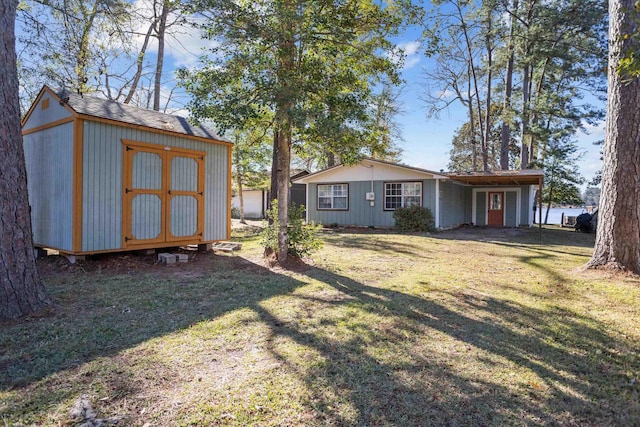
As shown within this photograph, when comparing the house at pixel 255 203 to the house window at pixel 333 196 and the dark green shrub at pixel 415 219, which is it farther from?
the dark green shrub at pixel 415 219

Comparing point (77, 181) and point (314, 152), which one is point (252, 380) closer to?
point (77, 181)

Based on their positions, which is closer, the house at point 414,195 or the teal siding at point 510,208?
the house at point 414,195

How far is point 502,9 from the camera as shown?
18531 millimetres

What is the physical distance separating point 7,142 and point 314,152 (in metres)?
5.09

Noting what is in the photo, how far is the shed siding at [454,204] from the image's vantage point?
15147 millimetres

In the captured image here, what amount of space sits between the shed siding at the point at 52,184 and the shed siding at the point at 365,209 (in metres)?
9.73

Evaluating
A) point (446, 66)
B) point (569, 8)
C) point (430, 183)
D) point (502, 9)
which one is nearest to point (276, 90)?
point (430, 183)

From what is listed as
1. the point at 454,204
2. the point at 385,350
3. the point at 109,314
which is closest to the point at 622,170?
the point at 385,350

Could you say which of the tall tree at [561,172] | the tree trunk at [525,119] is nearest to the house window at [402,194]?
the tree trunk at [525,119]

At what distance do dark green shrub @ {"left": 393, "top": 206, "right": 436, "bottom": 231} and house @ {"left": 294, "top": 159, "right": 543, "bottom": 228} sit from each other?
0.39 meters

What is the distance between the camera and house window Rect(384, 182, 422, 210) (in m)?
15.0

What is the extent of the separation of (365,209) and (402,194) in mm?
1771

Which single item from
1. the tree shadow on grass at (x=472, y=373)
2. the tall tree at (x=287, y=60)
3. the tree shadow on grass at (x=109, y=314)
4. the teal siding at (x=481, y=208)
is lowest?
the tree shadow on grass at (x=472, y=373)

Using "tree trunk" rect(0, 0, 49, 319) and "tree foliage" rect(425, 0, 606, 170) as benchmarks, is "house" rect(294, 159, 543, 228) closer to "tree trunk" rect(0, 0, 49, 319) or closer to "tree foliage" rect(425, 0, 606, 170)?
"tree foliage" rect(425, 0, 606, 170)
